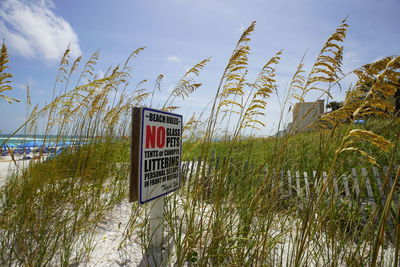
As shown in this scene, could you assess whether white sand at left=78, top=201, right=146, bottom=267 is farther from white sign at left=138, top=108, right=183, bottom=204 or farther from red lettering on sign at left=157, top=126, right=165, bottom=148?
red lettering on sign at left=157, top=126, right=165, bottom=148

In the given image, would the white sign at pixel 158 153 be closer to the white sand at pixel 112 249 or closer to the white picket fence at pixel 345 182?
the white picket fence at pixel 345 182

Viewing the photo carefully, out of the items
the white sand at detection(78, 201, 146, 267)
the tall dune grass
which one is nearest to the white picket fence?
the tall dune grass

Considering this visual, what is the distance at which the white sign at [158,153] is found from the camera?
160cm

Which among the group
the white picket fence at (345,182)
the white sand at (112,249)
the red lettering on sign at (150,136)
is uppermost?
the red lettering on sign at (150,136)

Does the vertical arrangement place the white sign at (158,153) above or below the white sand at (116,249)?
above

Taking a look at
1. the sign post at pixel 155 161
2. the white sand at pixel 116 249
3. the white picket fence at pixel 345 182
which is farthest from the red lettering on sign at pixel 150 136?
the white sand at pixel 116 249

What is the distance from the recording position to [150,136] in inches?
66.2

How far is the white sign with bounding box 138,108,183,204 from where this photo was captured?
160cm

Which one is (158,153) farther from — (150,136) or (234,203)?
(234,203)

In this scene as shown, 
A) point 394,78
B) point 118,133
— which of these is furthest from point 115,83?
point 394,78

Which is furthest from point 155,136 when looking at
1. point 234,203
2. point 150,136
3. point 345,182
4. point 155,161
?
point 345,182

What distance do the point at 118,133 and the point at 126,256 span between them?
2056 millimetres

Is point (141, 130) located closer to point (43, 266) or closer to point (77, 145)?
point (43, 266)

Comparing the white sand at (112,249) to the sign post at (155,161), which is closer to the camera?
the sign post at (155,161)
